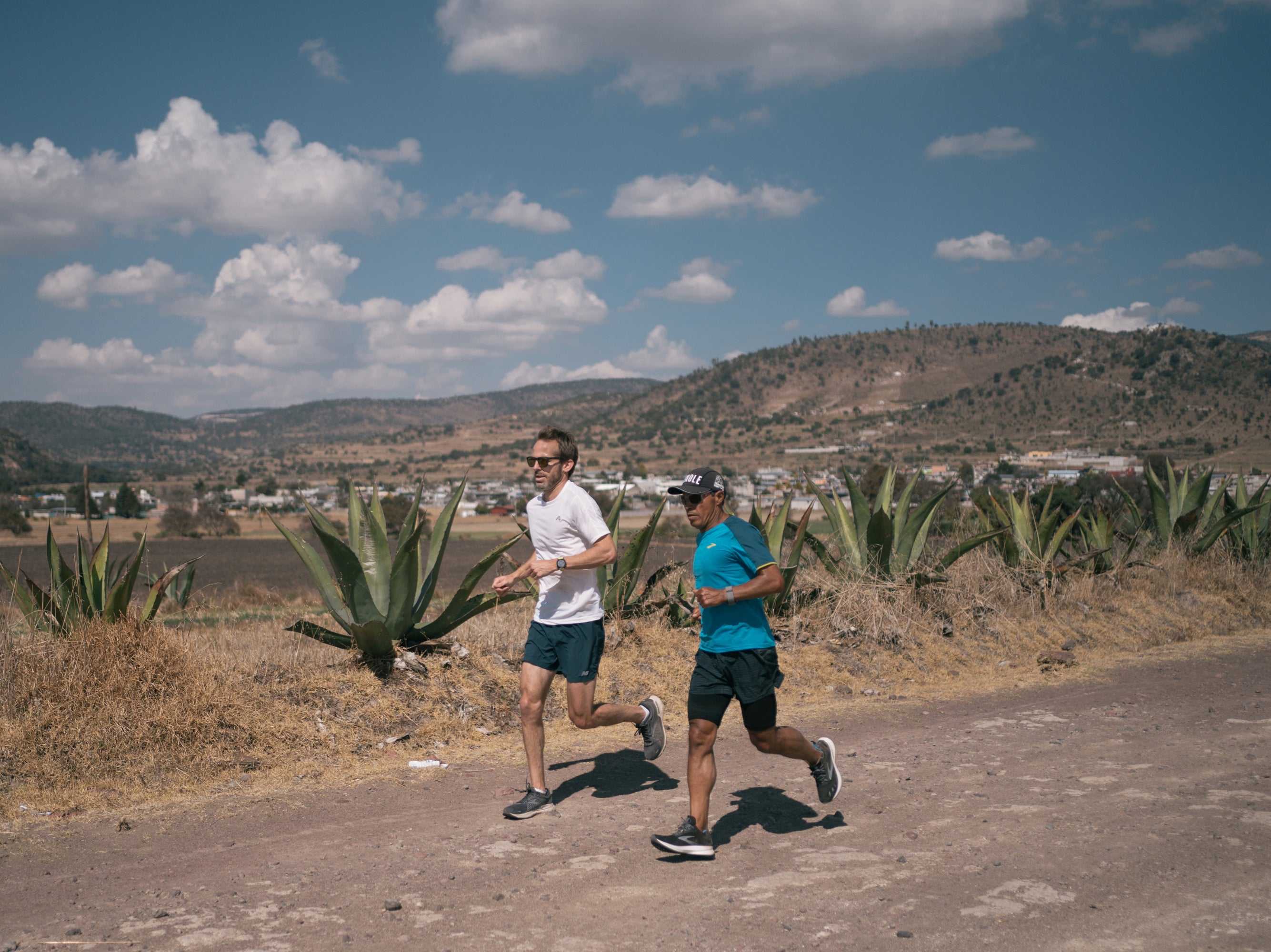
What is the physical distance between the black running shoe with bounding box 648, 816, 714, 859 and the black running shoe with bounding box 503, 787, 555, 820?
2.70 feet

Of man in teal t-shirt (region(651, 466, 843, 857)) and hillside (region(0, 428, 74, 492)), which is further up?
hillside (region(0, 428, 74, 492))

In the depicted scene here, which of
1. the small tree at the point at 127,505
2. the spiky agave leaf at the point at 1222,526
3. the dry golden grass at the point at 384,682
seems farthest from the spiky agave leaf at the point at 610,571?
the small tree at the point at 127,505

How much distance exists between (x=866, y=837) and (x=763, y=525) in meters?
5.23

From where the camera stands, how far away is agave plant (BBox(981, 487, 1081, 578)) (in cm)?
1064

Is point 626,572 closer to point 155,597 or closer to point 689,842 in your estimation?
point 155,597

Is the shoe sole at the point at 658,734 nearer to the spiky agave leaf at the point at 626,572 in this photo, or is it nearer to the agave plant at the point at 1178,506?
the spiky agave leaf at the point at 626,572

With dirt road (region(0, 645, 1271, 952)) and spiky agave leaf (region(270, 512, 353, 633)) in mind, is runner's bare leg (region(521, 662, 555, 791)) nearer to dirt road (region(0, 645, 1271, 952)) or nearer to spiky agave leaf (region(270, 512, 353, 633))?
dirt road (region(0, 645, 1271, 952))

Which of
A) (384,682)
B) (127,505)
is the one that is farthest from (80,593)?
(127,505)

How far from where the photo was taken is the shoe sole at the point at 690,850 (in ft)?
13.3

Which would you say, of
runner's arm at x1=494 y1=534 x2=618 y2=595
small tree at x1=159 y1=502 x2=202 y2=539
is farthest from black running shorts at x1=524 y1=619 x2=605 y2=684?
small tree at x1=159 y1=502 x2=202 y2=539

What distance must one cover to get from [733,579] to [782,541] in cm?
541

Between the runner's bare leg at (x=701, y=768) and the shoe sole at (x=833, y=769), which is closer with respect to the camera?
the runner's bare leg at (x=701, y=768)

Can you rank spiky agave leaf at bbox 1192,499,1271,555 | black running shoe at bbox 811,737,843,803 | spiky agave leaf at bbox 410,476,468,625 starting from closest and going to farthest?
black running shoe at bbox 811,737,843,803 < spiky agave leaf at bbox 410,476,468,625 < spiky agave leaf at bbox 1192,499,1271,555

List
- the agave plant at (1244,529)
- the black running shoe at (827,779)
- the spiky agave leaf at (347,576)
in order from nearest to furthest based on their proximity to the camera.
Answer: the black running shoe at (827,779) < the spiky agave leaf at (347,576) < the agave plant at (1244,529)
